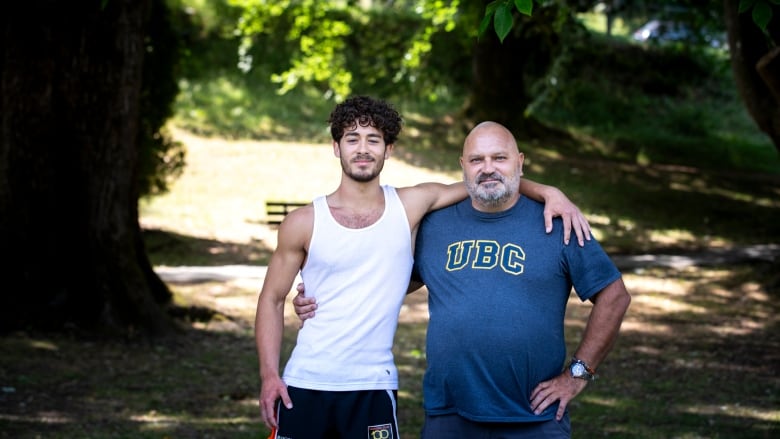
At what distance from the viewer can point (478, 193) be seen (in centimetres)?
443

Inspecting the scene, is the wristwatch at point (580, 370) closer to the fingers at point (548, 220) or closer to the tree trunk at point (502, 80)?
the fingers at point (548, 220)

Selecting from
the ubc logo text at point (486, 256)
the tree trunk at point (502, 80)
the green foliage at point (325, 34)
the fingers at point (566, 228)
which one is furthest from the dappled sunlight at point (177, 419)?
the tree trunk at point (502, 80)

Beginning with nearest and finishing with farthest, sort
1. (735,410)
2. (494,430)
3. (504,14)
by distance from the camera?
(494,430)
(504,14)
(735,410)

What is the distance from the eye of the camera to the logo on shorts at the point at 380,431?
14.3ft

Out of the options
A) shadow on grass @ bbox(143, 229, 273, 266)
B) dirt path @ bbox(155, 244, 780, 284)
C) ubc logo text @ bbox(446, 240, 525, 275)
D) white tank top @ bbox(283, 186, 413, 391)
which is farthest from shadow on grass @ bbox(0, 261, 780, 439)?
ubc logo text @ bbox(446, 240, 525, 275)

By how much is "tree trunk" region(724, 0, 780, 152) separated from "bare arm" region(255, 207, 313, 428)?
8089 millimetres

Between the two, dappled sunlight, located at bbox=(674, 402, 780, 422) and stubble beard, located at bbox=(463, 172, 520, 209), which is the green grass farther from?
stubble beard, located at bbox=(463, 172, 520, 209)

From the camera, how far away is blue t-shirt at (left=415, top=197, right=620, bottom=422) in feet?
14.1

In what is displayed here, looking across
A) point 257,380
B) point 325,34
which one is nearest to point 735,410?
point 257,380

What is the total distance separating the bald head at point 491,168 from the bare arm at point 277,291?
678 millimetres

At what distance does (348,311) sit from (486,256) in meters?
0.59

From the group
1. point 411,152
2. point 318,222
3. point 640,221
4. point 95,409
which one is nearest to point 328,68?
point 411,152

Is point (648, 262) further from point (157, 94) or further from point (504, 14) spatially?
point (504, 14)

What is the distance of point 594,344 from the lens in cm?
444
